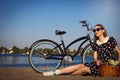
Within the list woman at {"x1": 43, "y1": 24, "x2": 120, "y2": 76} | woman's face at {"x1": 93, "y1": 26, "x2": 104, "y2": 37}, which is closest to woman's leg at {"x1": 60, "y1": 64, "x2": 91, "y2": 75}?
woman at {"x1": 43, "y1": 24, "x2": 120, "y2": 76}

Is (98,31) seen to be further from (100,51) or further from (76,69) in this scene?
(76,69)

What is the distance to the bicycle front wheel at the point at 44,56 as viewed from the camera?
641 centimetres

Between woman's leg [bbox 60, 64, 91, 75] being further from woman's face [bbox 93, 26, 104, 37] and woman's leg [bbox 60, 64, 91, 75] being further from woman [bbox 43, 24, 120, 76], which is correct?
woman's face [bbox 93, 26, 104, 37]

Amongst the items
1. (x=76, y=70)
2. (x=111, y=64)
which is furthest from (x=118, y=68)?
(x=76, y=70)

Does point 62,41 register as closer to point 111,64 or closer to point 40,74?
point 40,74

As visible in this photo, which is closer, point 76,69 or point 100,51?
point 100,51

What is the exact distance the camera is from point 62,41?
6.50m

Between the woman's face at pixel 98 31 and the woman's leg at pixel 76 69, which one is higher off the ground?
the woman's face at pixel 98 31

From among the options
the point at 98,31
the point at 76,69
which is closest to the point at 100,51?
the point at 98,31

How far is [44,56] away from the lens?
6.46 m

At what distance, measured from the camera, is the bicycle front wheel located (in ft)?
21.0

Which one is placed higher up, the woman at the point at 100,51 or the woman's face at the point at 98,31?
the woman's face at the point at 98,31

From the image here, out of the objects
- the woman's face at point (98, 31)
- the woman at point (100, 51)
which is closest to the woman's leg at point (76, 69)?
the woman at point (100, 51)

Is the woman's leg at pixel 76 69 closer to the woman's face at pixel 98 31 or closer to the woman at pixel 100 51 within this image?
the woman at pixel 100 51
